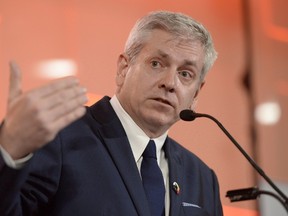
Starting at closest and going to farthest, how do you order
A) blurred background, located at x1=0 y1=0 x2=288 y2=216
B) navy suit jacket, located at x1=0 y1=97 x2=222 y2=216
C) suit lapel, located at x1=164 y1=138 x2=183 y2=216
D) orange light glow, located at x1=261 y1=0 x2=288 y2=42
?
navy suit jacket, located at x1=0 y1=97 x2=222 y2=216
suit lapel, located at x1=164 y1=138 x2=183 y2=216
blurred background, located at x1=0 y1=0 x2=288 y2=216
orange light glow, located at x1=261 y1=0 x2=288 y2=42

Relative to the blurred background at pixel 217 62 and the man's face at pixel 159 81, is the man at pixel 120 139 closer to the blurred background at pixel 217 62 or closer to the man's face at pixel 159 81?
the man's face at pixel 159 81

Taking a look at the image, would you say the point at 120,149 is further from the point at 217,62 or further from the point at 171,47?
the point at 217,62

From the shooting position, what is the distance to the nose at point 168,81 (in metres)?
2.01

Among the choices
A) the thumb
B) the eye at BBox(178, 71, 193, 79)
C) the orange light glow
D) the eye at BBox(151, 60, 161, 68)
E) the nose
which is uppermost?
the orange light glow

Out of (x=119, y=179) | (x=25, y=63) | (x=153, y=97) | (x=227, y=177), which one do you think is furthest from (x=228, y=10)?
(x=119, y=179)

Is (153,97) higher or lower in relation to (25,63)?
lower

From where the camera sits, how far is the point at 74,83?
1.41 metres

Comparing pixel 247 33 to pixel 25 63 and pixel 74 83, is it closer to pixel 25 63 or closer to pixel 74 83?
pixel 25 63

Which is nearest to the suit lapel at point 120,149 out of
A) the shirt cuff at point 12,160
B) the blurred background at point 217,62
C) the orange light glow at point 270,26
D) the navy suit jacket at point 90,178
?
the navy suit jacket at point 90,178

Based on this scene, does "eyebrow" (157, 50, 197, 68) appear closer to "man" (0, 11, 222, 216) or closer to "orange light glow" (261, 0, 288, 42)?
"man" (0, 11, 222, 216)

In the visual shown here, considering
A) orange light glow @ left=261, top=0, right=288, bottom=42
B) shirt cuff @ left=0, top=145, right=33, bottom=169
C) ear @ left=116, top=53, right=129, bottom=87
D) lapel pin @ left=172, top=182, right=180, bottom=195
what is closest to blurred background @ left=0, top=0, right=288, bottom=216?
orange light glow @ left=261, top=0, right=288, bottom=42

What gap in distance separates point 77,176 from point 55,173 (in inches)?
3.0

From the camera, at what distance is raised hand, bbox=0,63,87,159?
1.35 m

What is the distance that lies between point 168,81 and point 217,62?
60.5 inches
